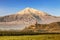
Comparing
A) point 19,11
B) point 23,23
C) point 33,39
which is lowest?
point 33,39

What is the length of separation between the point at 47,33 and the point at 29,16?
2.02 feet

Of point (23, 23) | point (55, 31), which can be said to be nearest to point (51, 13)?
point (55, 31)

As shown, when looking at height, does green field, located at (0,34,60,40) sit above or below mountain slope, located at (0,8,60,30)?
below

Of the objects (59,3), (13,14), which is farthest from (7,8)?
(59,3)

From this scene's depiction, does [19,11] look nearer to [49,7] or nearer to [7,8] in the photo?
[7,8]

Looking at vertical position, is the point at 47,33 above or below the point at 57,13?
below

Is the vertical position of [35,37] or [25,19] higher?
[25,19]

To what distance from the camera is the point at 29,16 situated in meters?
4.62

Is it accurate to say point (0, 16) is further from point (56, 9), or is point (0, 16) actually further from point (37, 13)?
point (56, 9)

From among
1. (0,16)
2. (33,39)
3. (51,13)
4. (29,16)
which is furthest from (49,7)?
(0,16)

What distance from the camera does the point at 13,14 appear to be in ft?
15.0

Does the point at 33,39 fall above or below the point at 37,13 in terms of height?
below

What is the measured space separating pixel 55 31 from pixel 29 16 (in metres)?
0.75

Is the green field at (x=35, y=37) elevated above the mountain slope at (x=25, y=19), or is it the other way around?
the mountain slope at (x=25, y=19)
